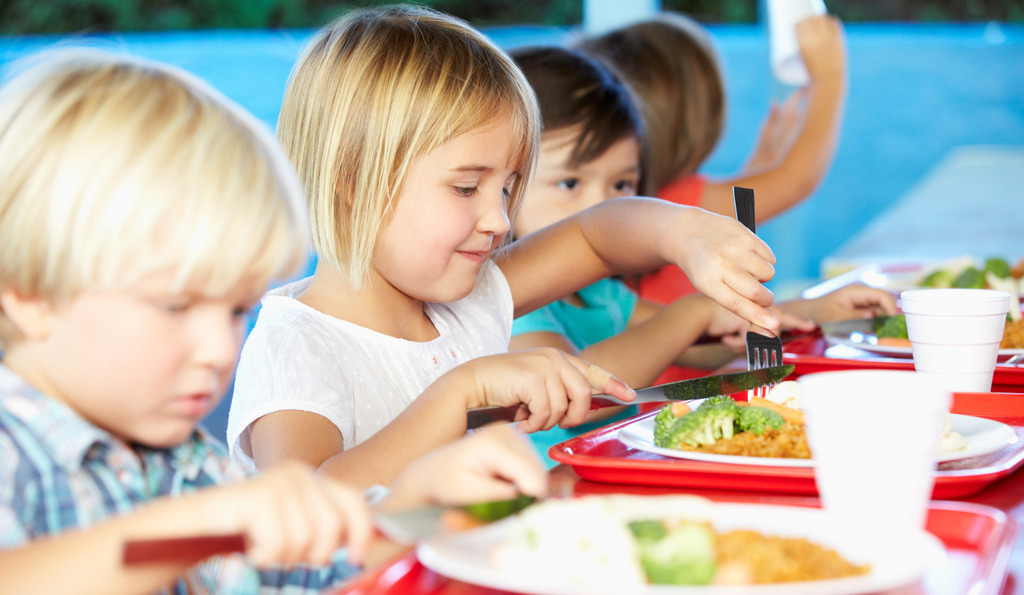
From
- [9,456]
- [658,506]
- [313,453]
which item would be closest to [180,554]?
[9,456]

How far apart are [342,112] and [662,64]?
1.53m

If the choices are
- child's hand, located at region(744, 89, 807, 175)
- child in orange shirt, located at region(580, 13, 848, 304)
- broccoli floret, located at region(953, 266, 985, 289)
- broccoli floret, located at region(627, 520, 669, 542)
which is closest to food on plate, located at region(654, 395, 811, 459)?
broccoli floret, located at region(627, 520, 669, 542)

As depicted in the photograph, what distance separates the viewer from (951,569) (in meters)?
0.70

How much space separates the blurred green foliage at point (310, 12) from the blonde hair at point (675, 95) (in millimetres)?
2928

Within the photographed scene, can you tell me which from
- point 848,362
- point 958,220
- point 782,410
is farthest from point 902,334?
point 958,220

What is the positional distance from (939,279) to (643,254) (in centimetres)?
91

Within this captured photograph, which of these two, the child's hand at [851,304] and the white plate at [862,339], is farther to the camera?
the child's hand at [851,304]

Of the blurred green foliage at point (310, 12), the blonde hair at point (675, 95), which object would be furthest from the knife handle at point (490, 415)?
the blurred green foliage at point (310, 12)

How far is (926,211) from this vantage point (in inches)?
189

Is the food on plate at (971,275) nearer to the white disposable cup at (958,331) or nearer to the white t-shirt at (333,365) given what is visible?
the white disposable cup at (958,331)

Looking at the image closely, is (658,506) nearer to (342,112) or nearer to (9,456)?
(9,456)

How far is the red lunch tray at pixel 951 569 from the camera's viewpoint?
0.66m

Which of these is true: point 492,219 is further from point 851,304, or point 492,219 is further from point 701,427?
point 851,304

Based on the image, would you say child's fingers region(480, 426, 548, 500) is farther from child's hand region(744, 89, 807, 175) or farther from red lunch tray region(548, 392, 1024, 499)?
child's hand region(744, 89, 807, 175)
